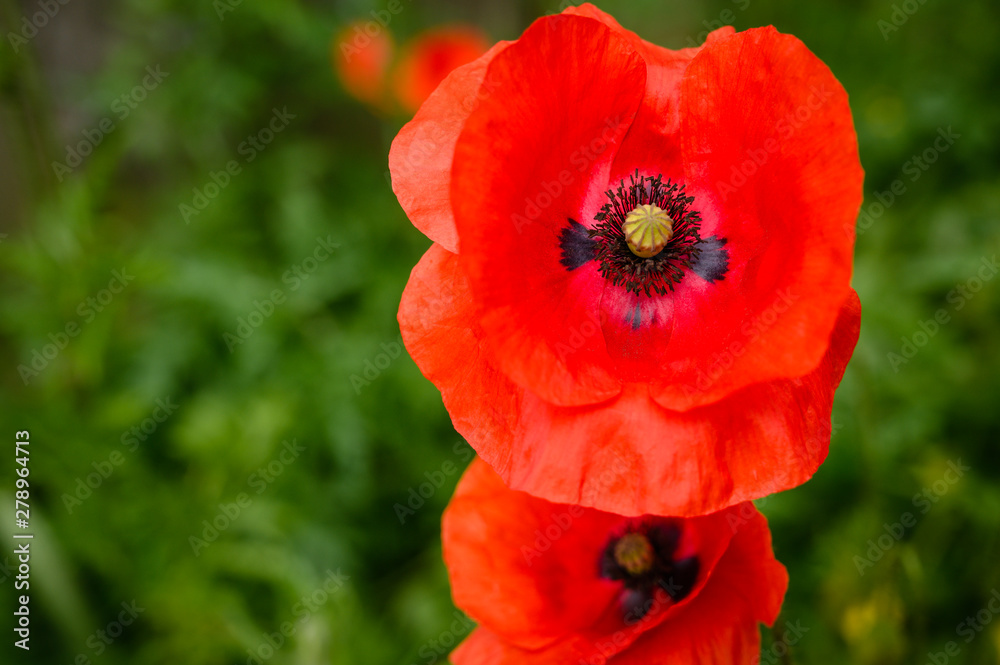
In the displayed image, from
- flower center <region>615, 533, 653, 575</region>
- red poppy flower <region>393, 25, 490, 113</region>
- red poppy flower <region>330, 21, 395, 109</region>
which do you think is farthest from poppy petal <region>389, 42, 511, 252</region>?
red poppy flower <region>393, 25, 490, 113</region>

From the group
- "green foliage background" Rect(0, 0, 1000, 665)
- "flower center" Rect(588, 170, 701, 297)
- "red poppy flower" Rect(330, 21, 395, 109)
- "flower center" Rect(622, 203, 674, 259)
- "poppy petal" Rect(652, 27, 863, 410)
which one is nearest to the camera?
"poppy petal" Rect(652, 27, 863, 410)

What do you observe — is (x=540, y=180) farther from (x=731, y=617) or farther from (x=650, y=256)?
(x=731, y=617)

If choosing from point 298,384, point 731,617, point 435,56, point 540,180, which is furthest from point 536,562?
point 435,56

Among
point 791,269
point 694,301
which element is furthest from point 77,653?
point 791,269

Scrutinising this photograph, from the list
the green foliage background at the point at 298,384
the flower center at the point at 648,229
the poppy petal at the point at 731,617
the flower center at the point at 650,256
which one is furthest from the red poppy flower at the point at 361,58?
the poppy petal at the point at 731,617

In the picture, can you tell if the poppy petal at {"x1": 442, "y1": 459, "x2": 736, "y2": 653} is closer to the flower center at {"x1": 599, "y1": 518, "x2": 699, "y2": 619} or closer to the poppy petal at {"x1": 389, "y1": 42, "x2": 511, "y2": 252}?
the flower center at {"x1": 599, "y1": 518, "x2": 699, "y2": 619}
